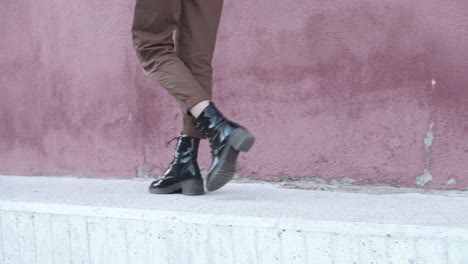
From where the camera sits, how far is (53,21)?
11.2ft

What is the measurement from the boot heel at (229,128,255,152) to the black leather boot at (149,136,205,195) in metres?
0.33

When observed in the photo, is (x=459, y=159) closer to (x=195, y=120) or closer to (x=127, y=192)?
(x=195, y=120)

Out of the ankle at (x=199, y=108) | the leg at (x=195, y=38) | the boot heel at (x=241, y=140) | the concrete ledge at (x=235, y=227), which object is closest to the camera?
the concrete ledge at (x=235, y=227)

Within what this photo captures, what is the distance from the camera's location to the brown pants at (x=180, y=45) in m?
2.35

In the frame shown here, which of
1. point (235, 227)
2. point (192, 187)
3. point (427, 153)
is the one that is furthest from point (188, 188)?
point (427, 153)

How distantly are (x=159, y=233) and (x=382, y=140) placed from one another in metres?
1.01

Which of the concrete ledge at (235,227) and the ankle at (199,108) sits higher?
the ankle at (199,108)

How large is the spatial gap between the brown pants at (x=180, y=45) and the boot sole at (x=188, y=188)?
0.19m

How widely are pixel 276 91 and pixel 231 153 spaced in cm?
68

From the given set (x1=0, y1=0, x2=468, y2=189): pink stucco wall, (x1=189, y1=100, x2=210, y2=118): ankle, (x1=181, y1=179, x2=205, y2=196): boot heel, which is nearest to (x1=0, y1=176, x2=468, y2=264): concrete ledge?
(x1=181, y1=179, x2=205, y2=196): boot heel

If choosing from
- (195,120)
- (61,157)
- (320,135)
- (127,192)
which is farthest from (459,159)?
(61,157)

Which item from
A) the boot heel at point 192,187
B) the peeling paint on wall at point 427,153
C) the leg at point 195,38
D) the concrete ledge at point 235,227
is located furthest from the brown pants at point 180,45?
the peeling paint on wall at point 427,153

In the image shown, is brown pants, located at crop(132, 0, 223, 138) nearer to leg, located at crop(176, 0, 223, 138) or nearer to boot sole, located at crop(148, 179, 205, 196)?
leg, located at crop(176, 0, 223, 138)

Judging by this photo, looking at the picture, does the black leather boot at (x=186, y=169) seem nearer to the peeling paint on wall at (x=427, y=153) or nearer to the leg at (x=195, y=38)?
the leg at (x=195, y=38)
